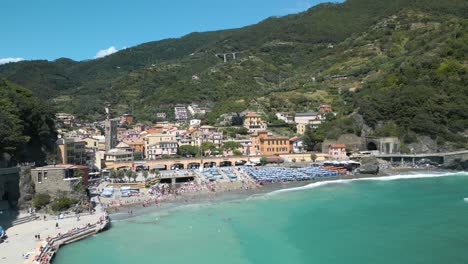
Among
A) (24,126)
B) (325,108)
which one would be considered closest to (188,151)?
(24,126)

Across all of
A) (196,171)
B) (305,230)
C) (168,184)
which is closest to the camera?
(305,230)

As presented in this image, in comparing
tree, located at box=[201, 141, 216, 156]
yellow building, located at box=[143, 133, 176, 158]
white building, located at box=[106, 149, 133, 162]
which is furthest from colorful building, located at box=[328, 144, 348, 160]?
white building, located at box=[106, 149, 133, 162]

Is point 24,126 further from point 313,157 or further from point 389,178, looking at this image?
point 389,178

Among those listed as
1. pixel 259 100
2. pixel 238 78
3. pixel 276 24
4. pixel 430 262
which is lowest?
pixel 430 262

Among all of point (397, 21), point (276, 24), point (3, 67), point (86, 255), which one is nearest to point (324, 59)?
point (397, 21)

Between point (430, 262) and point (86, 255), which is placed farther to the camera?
point (86, 255)

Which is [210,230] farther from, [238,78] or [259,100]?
[238,78]

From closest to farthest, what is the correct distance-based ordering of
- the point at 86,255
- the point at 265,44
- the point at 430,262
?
the point at 430,262 → the point at 86,255 → the point at 265,44
